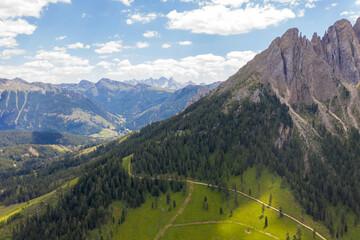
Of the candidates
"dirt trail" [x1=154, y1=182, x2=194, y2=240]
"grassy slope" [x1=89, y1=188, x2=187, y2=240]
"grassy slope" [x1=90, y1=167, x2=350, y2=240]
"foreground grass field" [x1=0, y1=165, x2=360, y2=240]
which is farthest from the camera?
"dirt trail" [x1=154, y1=182, x2=194, y2=240]

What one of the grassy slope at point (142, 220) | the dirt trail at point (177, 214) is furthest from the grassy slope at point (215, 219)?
the dirt trail at point (177, 214)

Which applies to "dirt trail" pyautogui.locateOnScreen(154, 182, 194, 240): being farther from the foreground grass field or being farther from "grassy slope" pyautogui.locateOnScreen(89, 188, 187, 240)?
"grassy slope" pyautogui.locateOnScreen(89, 188, 187, 240)

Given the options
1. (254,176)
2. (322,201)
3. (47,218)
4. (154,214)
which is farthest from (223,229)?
(47,218)

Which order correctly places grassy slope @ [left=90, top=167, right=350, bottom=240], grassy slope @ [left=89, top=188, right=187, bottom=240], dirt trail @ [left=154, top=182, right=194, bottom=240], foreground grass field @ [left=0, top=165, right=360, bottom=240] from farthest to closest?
dirt trail @ [left=154, top=182, right=194, bottom=240] → grassy slope @ [left=89, top=188, right=187, bottom=240] → foreground grass field @ [left=0, top=165, right=360, bottom=240] → grassy slope @ [left=90, top=167, right=350, bottom=240]

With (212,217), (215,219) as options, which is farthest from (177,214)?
(215,219)

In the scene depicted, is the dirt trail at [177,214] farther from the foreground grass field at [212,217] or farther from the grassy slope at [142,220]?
the grassy slope at [142,220]

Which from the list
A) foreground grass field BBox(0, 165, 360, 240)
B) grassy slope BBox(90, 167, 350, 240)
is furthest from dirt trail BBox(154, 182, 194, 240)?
grassy slope BBox(90, 167, 350, 240)

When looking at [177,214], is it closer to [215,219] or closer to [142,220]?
[142,220]

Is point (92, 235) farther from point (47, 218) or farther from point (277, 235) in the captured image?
point (277, 235)

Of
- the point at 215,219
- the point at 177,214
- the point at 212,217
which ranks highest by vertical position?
the point at 177,214

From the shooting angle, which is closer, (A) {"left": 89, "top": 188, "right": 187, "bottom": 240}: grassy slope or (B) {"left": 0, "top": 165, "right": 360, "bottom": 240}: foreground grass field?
(B) {"left": 0, "top": 165, "right": 360, "bottom": 240}: foreground grass field

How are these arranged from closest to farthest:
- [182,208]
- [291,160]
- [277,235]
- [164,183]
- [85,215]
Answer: [277,235], [85,215], [182,208], [164,183], [291,160]
